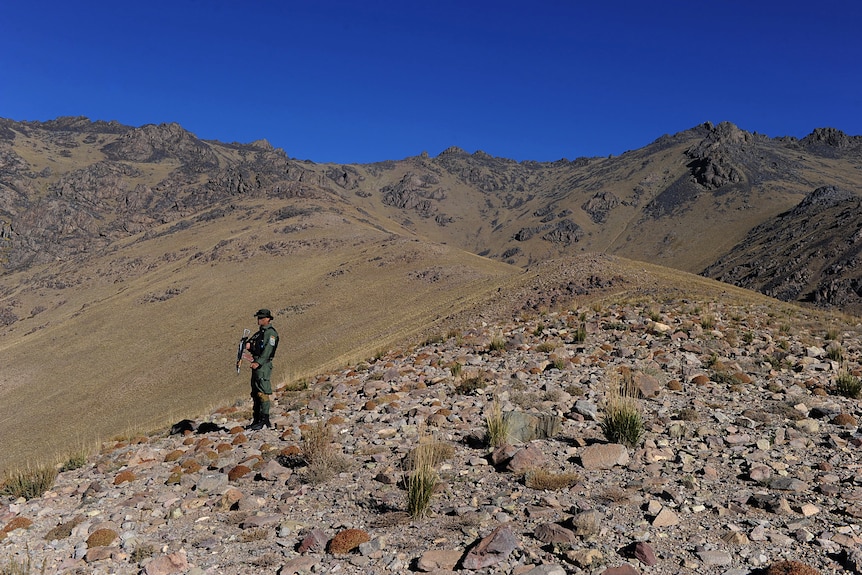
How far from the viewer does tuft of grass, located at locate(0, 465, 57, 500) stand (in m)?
7.86

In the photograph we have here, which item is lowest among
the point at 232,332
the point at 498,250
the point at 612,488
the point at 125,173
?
the point at 232,332

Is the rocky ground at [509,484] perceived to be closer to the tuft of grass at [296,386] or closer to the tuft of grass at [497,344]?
the tuft of grass at [296,386]

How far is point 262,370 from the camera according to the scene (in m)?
10.9

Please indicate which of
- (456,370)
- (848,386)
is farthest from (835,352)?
(456,370)

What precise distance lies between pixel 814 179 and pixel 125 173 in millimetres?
215594

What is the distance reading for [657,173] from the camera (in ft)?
619

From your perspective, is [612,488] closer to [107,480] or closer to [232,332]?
[107,480]

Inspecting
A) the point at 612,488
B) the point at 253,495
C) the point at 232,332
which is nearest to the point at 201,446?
the point at 253,495

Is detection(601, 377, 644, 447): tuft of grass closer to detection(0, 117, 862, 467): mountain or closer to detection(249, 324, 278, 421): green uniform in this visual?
detection(249, 324, 278, 421): green uniform

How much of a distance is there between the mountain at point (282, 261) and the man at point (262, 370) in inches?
276

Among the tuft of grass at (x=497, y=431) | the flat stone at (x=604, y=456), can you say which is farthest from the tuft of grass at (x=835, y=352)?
the tuft of grass at (x=497, y=431)

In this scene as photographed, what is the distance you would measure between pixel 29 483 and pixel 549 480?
313 inches

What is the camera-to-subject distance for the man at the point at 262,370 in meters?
10.9

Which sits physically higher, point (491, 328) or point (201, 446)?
point (491, 328)
